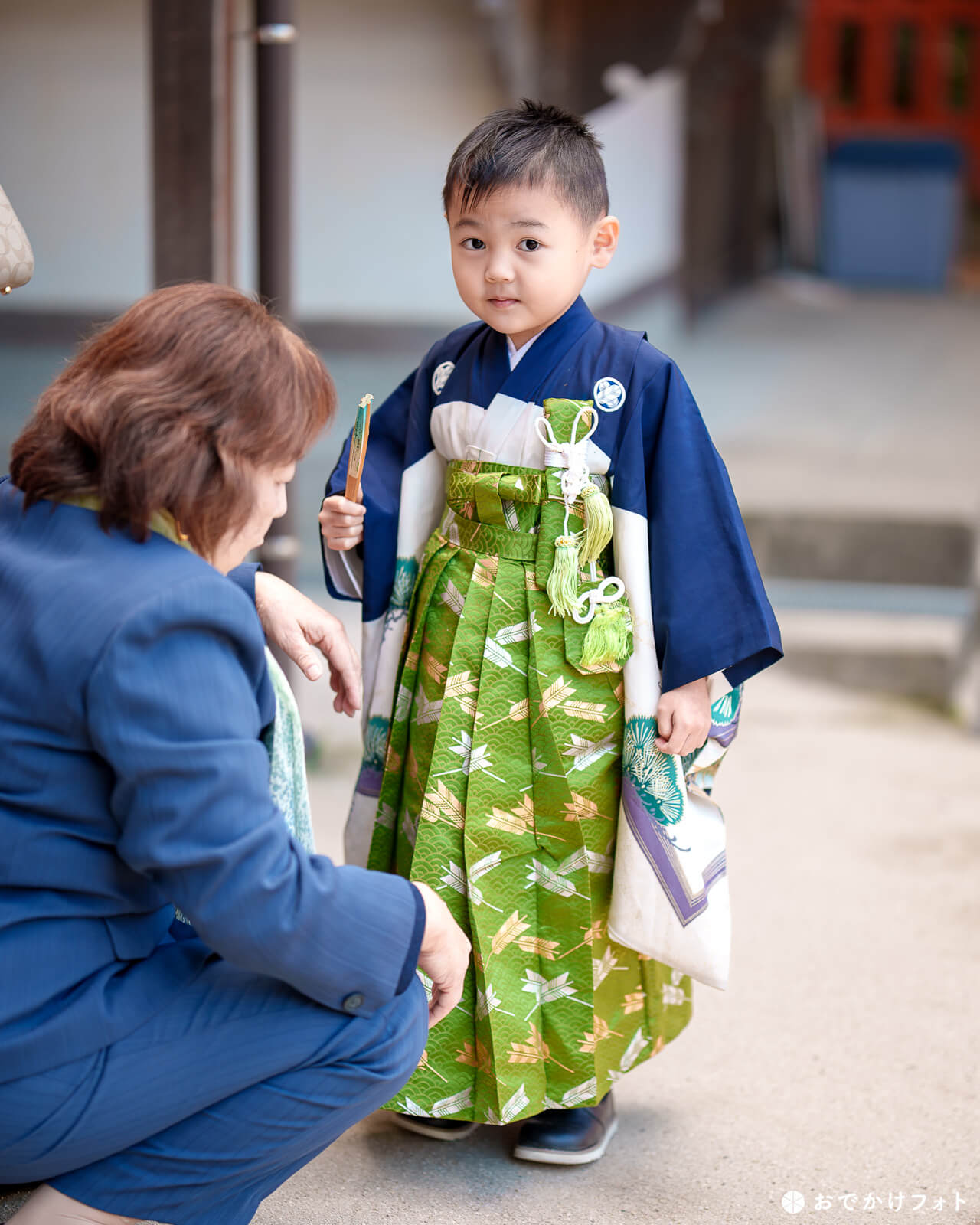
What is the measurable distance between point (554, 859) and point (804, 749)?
6.43ft

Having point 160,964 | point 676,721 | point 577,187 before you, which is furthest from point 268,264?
point 160,964

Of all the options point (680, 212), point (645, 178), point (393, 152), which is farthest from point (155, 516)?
point (680, 212)

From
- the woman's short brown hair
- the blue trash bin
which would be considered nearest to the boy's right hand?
the woman's short brown hair

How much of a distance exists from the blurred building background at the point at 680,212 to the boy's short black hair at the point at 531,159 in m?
1.57

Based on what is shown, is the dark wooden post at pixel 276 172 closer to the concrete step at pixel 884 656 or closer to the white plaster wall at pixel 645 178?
the concrete step at pixel 884 656

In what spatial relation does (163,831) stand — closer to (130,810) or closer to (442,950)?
(130,810)

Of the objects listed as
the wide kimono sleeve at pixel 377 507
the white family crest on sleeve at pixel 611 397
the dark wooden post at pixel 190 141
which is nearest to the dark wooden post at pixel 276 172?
the dark wooden post at pixel 190 141

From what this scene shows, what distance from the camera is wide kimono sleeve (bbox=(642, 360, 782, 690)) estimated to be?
1624mm

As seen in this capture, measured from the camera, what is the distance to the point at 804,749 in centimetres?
354

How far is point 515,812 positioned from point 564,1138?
0.44 meters

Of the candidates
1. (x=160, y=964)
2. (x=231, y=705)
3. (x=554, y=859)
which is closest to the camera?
(x=231, y=705)

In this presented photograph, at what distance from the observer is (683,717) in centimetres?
166

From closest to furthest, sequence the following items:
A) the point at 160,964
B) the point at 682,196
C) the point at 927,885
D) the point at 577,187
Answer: the point at 160,964
the point at 577,187
the point at 927,885
the point at 682,196

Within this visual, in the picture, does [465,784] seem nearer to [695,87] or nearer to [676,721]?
[676,721]
